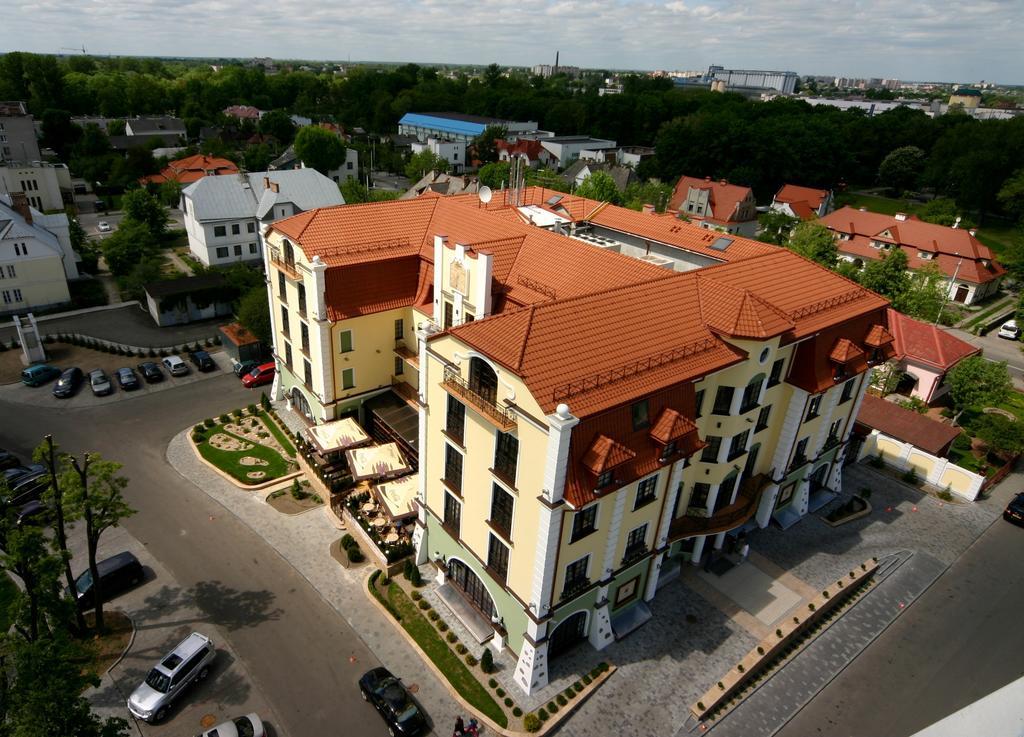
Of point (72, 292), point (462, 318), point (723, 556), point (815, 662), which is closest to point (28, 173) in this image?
point (72, 292)

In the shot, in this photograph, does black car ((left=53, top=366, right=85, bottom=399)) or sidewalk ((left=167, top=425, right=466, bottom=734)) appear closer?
sidewalk ((left=167, top=425, right=466, bottom=734))

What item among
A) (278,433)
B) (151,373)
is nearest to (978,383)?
(278,433)

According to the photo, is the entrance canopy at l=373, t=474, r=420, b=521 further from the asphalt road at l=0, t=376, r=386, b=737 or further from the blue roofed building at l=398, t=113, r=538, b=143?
the blue roofed building at l=398, t=113, r=538, b=143

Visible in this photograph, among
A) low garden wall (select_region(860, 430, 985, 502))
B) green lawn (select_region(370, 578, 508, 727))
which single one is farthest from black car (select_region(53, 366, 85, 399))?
low garden wall (select_region(860, 430, 985, 502))

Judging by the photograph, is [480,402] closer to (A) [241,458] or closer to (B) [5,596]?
(A) [241,458]

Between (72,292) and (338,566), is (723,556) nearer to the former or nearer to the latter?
(338,566)
